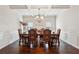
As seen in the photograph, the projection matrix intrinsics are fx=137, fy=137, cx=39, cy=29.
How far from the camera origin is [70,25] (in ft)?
15.5

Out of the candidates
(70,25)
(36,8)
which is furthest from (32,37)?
(36,8)

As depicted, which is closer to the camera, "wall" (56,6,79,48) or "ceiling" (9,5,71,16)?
"ceiling" (9,5,71,16)

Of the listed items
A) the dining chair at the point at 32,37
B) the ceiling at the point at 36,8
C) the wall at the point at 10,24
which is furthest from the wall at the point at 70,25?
the dining chair at the point at 32,37

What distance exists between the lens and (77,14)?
4480 mm

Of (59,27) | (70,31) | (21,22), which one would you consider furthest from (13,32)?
(70,31)

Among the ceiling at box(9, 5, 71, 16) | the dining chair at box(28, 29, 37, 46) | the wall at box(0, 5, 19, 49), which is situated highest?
the ceiling at box(9, 5, 71, 16)

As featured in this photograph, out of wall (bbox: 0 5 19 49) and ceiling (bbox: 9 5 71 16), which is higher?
ceiling (bbox: 9 5 71 16)

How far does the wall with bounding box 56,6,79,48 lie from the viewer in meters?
4.27

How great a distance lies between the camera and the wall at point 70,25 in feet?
14.0

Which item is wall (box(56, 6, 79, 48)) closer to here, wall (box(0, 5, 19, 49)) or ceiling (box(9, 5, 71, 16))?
ceiling (box(9, 5, 71, 16))

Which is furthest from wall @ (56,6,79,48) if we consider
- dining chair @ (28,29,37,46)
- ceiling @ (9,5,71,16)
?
dining chair @ (28,29,37,46)
